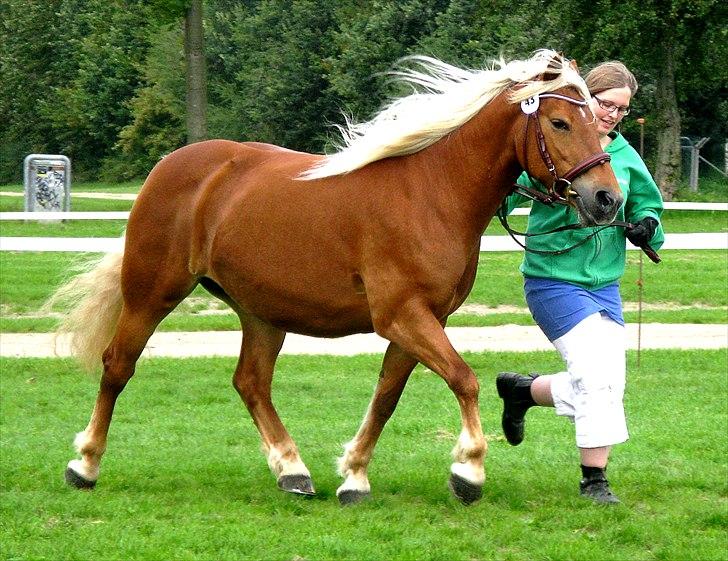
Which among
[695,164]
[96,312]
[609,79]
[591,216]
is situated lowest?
[695,164]

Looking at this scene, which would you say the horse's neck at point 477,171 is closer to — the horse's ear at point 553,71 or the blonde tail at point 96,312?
the horse's ear at point 553,71

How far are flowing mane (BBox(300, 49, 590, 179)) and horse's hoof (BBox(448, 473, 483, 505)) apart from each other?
60.4 inches

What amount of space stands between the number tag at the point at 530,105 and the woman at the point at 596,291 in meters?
0.31

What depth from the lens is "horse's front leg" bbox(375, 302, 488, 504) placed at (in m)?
5.10

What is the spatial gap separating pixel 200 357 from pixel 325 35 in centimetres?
3775

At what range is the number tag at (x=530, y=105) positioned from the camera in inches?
199

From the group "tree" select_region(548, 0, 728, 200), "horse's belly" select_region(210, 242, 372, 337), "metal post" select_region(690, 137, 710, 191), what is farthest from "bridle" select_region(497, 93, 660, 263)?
"metal post" select_region(690, 137, 710, 191)

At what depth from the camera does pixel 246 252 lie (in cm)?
581

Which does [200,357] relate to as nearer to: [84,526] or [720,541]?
[84,526]

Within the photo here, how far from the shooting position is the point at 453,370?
511 centimetres

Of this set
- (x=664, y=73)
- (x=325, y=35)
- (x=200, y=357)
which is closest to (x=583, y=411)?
(x=200, y=357)

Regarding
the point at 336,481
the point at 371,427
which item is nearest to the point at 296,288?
A: the point at 371,427

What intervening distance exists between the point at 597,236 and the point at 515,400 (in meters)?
1.09

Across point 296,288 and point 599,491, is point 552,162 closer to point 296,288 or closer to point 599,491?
point 296,288
